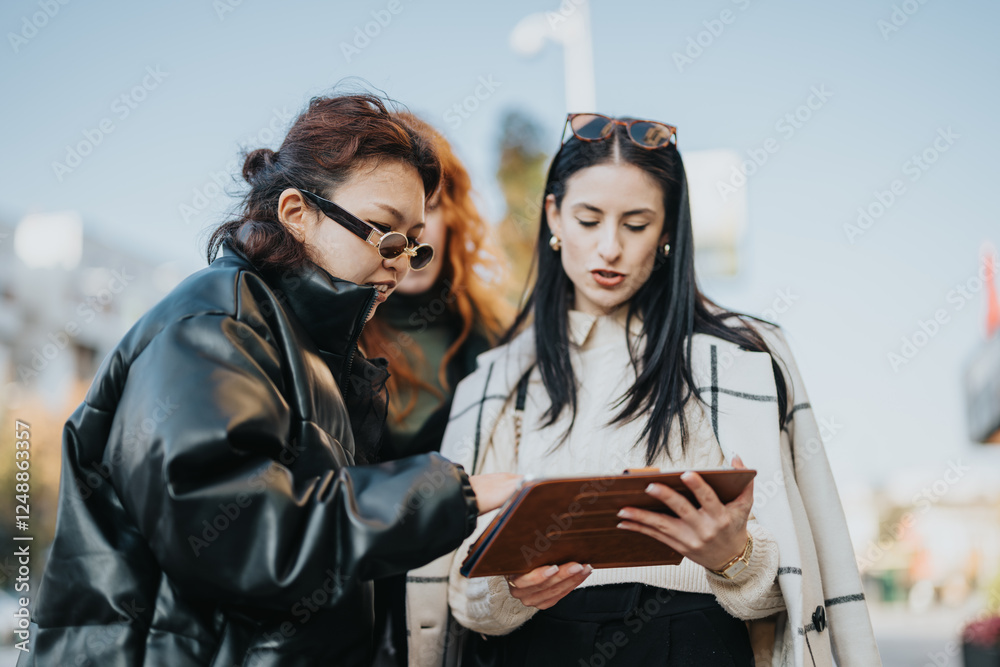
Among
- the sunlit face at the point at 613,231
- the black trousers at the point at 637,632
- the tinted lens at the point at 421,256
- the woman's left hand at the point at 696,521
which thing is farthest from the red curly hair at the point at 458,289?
the woman's left hand at the point at 696,521

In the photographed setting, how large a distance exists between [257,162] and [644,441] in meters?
1.49

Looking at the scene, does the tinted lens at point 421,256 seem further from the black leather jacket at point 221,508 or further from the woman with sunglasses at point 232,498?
the black leather jacket at point 221,508

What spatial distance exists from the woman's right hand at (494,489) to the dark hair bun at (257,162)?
3.77ft

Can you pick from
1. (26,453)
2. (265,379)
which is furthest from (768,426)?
(26,453)

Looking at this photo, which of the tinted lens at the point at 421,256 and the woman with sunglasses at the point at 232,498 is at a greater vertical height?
the tinted lens at the point at 421,256

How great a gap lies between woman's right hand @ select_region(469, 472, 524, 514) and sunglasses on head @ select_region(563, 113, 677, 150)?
172 centimetres

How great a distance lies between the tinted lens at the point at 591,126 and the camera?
3.12m

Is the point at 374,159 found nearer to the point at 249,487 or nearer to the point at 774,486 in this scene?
the point at 249,487

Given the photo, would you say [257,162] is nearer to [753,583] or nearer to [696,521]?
[696,521]

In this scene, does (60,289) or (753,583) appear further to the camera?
(60,289)

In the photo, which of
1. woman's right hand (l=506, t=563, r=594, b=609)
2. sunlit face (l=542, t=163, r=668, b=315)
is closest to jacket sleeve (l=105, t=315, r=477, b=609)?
woman's right hand (l=506, t=563, r=594, b=609)

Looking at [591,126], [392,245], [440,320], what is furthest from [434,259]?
[392,245]

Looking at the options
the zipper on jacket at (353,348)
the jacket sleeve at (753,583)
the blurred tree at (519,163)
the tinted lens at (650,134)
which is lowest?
the jacket sleeve at (753,583)

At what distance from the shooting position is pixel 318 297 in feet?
6.42
